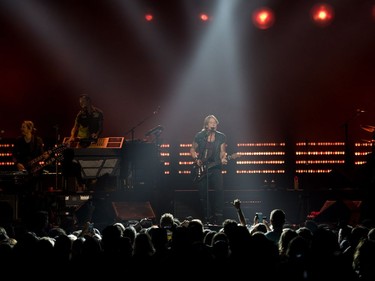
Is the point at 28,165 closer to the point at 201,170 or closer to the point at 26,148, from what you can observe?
the point at 26,148

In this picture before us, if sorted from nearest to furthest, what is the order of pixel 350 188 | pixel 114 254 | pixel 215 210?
1. pixel 114 254
2. pixel 215 210
3. pixel 350 188

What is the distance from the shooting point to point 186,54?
1734 cm

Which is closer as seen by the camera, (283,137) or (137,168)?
(137,168)

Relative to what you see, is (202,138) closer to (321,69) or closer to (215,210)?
(215,210)

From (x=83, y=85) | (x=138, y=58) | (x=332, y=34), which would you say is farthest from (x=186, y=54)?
(x=332, y=34)

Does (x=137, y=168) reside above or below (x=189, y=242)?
above

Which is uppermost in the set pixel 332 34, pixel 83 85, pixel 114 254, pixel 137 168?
pixel 332 34

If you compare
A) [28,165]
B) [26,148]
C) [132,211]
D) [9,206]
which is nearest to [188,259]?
[132,211]

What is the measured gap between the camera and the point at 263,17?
1714cm

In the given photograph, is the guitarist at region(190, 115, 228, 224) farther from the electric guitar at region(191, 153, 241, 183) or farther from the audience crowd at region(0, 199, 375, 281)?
the audience crowd at region(0, 199, 375, 281)

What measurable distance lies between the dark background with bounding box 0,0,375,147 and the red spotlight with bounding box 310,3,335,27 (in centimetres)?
15

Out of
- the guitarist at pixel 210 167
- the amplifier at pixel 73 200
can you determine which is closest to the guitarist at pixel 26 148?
the amplifier at pixel 73 200

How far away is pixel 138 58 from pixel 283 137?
4773 mm

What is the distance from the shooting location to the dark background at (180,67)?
17062 mm
